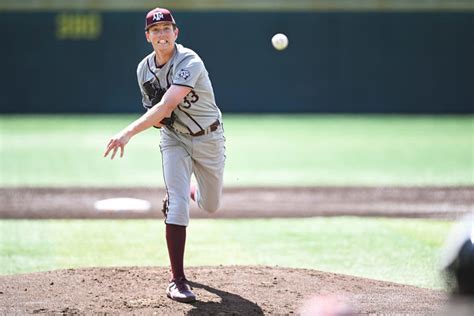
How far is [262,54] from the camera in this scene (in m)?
25.2

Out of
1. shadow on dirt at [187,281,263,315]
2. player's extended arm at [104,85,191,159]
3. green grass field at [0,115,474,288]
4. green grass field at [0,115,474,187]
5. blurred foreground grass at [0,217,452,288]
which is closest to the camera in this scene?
shadow on dirt at [187,281,263,315]

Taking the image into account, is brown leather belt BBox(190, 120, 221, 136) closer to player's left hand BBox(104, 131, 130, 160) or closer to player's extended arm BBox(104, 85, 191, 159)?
player's extended arm BBox(104, 85, 191, 159)

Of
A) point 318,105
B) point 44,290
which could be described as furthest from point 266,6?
point 44,290

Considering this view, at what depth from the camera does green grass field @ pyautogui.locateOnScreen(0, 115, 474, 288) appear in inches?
287

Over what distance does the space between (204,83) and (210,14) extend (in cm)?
1951

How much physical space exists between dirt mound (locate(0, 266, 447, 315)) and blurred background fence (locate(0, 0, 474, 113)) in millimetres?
18990

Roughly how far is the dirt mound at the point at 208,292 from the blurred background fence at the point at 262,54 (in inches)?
748

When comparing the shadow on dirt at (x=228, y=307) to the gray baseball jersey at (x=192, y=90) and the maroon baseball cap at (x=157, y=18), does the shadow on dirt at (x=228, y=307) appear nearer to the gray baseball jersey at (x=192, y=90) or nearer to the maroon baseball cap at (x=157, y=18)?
the gray baseball jersey at (x=192, y=90)

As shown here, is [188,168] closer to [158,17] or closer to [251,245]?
[158,17]

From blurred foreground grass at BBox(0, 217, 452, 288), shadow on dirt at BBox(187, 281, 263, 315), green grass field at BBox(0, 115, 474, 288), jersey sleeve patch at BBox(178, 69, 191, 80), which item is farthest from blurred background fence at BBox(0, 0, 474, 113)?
shadow on dirt at BBox(187, 281, 263, 315)

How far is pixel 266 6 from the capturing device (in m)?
25.0

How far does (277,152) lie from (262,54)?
9137mm

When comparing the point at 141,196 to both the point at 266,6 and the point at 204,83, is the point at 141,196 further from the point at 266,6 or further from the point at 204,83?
the point at 266,6

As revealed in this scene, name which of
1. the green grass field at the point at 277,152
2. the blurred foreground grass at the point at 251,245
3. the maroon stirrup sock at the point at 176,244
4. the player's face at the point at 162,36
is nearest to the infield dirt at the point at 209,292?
the maroon stirrup sock at the point at 176,244
